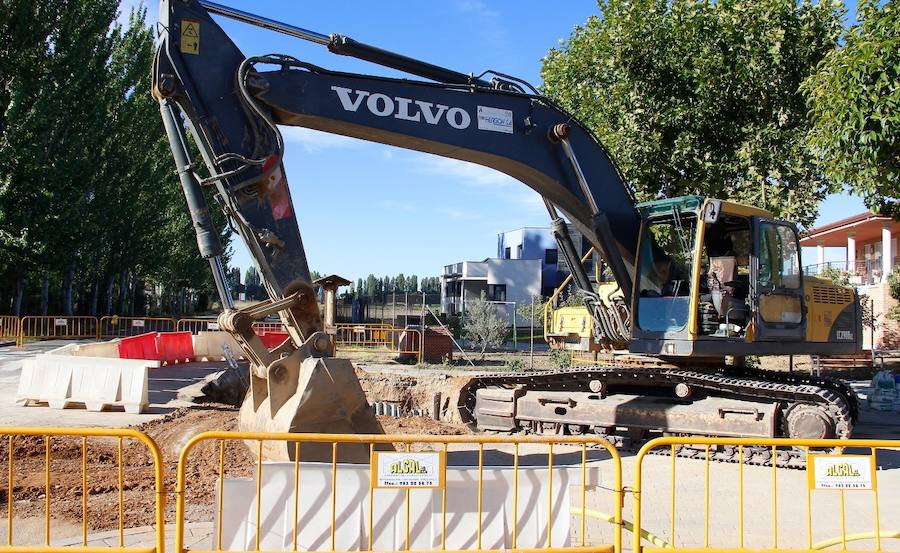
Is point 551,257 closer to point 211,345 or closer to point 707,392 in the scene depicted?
point 211,345

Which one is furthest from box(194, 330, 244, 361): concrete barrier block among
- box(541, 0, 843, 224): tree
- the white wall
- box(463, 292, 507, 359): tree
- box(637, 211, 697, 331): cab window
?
the white wall

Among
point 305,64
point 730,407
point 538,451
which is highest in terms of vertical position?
point 305,64

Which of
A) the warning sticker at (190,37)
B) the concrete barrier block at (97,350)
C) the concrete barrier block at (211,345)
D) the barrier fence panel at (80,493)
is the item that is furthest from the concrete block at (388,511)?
the concrete barrier block at (211,345)

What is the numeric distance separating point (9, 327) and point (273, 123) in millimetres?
25711

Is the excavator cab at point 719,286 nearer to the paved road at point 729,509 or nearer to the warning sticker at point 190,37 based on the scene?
the paved road at point 729,509

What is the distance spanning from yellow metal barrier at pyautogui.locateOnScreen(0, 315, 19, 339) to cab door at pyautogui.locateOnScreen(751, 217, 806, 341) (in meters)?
27.1

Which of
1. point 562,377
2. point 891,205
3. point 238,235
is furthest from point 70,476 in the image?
point 891,205

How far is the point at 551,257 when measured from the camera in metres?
60.9

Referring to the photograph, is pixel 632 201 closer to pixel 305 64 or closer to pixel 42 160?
pixel 305 64

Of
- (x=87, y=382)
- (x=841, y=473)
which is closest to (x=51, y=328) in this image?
(x=87, y=382)

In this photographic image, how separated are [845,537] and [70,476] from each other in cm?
710

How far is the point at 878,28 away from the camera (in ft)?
34.8

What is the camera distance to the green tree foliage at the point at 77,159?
27359 mm

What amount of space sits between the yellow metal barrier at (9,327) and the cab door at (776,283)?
27097mm
